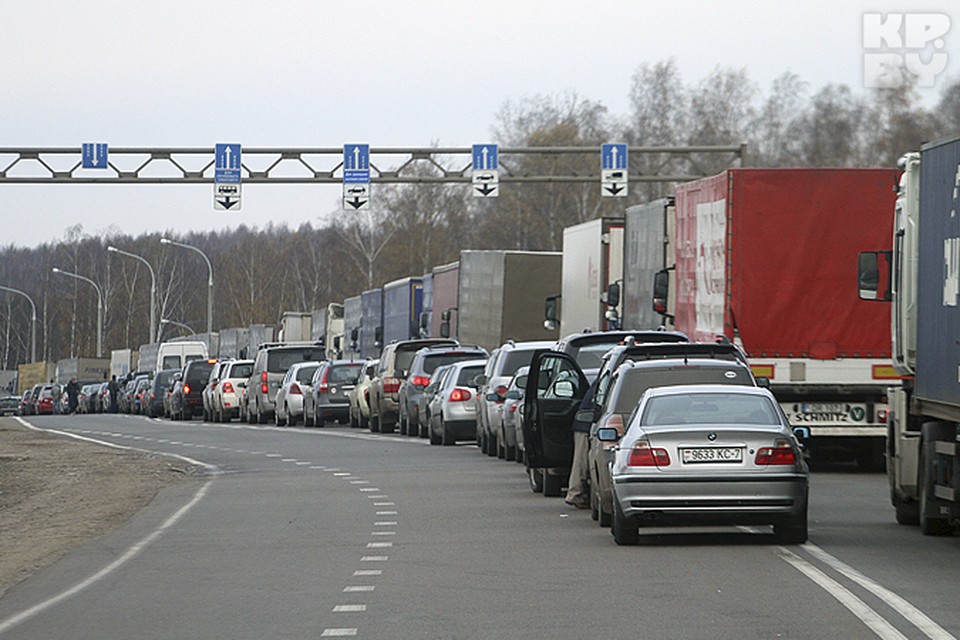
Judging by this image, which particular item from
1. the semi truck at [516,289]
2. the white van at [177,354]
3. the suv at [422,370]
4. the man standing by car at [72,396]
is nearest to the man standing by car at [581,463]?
the suv at [422,370]

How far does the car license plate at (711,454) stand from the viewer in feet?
49.9

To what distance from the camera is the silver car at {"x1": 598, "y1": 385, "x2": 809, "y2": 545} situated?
49.8 feet

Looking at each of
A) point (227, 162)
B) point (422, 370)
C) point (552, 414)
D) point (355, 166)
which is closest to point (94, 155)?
point (227, 162)

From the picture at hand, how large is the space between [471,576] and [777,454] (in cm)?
289

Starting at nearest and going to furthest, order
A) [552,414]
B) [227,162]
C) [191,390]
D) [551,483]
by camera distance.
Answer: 1. [552,414]
2. [551,483]
3. [227,162]
4. [191,390]

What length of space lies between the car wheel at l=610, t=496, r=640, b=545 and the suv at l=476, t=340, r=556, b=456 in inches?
486

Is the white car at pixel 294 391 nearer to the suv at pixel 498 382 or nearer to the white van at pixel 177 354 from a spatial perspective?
the suv at pixel 498 382

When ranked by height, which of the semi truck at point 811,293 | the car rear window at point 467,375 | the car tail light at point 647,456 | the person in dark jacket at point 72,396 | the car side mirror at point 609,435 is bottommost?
→ the person in dark jacket at point 72,396

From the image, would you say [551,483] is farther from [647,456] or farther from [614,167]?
[614,167]

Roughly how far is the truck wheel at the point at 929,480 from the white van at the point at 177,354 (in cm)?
6731

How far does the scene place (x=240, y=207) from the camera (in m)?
51.2

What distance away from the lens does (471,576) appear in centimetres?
1366

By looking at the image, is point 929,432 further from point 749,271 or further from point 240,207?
point 240,207

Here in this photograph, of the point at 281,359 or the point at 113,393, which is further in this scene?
the point at 113,393
